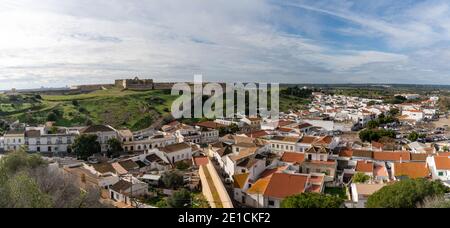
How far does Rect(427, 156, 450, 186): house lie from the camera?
1653 cm

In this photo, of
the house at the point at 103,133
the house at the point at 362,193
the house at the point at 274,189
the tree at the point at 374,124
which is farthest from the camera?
the tree at the point at 374,124

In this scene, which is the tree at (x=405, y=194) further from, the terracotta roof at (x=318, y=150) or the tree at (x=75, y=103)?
the tree at (x=75, y=103)

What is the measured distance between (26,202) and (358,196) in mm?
10664

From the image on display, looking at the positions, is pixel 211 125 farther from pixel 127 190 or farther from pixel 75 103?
pixel 127 190

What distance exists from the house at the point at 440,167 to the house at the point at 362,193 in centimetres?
489

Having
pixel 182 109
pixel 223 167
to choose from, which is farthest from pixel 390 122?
pixel 223 167

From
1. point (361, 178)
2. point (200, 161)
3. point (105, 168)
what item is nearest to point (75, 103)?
point (200, 161)

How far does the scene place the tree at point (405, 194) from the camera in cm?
974

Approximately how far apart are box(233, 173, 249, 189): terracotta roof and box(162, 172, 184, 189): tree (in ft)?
8.67

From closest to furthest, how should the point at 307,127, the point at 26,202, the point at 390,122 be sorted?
the point at 26,202 → the point at 307,127 → the point at 390,122

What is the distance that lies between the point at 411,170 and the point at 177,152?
13.1 meters

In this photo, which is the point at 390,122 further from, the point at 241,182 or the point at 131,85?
the point at 131,85

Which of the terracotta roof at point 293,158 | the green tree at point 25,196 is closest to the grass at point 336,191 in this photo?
the terracotta roof at point 293,158
